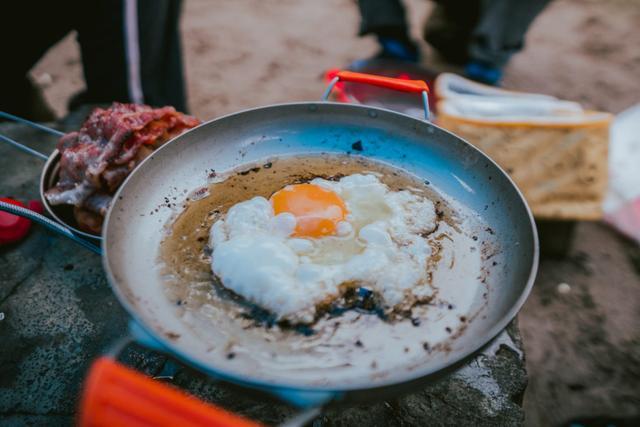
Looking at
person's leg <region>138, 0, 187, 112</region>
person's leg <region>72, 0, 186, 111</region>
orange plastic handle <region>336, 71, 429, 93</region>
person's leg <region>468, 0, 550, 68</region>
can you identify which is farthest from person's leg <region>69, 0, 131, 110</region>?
person's leg <region>468, 0, 550, 68</region>

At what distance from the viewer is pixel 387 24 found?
18.9ft

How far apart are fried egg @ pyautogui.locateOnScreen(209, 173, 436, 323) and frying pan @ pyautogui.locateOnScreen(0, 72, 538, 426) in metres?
0.14

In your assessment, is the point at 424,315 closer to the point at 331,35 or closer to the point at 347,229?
the point at 347,229

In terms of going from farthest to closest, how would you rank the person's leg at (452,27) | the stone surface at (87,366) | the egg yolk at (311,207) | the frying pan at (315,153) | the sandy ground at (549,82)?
the person's leg at (452,27)
the sandy ground at (549,82)
the stone surface at (87,366)
the egg yolk at (311,207)
the frying pan at (315,153)

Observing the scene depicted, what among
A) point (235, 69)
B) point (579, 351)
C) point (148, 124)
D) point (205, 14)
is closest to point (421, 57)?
point (235, 69)

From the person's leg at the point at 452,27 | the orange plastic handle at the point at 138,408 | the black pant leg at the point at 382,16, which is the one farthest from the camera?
the person's leg at the point at 452,27

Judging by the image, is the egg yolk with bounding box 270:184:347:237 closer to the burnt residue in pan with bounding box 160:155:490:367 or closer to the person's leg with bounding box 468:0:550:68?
the burnt residue in pan with bounding box 160:155:490:367

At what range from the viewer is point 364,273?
174 centimetres

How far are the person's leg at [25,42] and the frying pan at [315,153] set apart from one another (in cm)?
243

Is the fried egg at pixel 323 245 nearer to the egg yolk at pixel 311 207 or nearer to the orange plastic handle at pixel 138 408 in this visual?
the egg yolk at pixel 311 207

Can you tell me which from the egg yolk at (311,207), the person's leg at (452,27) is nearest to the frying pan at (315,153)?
the egg yolk at (311,207)

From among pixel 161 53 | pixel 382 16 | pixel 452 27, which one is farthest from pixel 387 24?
pixel 161 53

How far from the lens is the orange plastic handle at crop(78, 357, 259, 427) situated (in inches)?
43.1

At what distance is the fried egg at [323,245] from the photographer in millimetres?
1675
